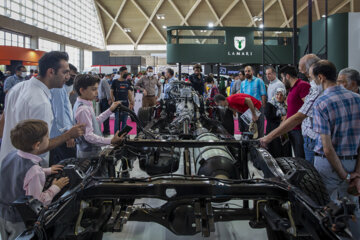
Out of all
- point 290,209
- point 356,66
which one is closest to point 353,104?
point 290,209

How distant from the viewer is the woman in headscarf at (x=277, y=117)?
188 inches

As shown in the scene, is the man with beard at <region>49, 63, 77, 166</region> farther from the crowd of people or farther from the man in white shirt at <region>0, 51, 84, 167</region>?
the man in white shirt at <region>0, 51, 84, 167</region>

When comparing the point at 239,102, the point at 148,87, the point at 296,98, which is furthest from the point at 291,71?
the point at 148,87

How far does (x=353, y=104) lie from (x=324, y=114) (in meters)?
0.22

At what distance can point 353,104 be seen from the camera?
240cm

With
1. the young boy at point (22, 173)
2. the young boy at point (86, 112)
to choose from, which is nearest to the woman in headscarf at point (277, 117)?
the young boy at point (86, 112)

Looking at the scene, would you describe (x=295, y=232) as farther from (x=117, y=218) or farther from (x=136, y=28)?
(x=136, y=28)

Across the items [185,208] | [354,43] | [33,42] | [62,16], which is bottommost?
[185,208]

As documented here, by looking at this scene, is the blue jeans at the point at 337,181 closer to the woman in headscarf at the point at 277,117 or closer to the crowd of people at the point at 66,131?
the crowd of people at the point at 66,131

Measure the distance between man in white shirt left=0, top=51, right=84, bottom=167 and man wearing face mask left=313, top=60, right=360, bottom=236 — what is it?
1.81 meters

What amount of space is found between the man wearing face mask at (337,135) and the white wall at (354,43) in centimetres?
1042

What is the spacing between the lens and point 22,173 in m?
2.01

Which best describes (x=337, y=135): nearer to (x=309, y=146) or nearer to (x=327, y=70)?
(x=327, y=70)

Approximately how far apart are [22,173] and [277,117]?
3.91 m
